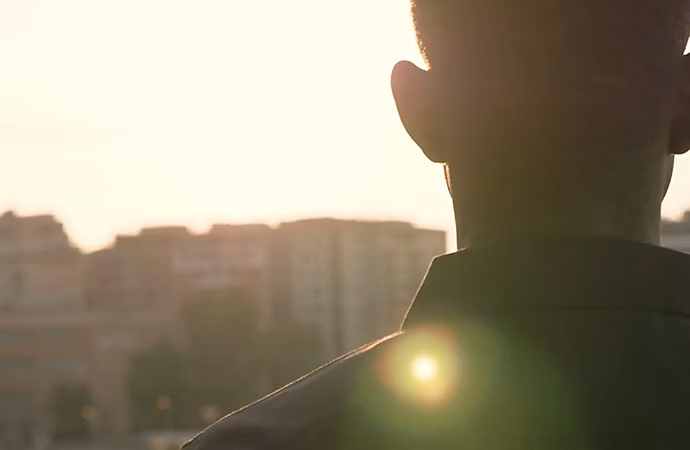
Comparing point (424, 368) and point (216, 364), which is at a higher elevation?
point (424, 368)

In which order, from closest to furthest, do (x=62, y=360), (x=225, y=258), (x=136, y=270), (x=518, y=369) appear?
(x=518, y=369)
(x=62, y=360)
(x=136, y=270)
(x=225, y=258)

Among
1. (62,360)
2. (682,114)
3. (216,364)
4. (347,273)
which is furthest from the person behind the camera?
(347,273)

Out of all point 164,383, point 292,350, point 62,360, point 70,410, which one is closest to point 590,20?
point 164,383

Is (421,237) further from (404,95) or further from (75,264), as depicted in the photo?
(404,95)

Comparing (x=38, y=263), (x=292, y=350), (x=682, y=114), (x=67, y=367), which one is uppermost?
(x=682, y=114)

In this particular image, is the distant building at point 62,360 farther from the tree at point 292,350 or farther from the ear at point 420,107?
the ear at point 420,107

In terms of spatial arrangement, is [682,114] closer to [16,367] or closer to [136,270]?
[16,367]

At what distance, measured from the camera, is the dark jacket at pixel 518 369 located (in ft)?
3.43

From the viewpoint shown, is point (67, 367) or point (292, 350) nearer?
point (292, 350)

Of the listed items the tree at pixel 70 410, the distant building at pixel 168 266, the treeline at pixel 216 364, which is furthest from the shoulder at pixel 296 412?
the distant building at pixel 168 266

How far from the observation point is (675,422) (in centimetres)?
103

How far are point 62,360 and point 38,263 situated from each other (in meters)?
10.9

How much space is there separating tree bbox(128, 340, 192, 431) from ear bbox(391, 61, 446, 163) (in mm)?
46547

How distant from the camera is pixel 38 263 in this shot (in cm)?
6544
